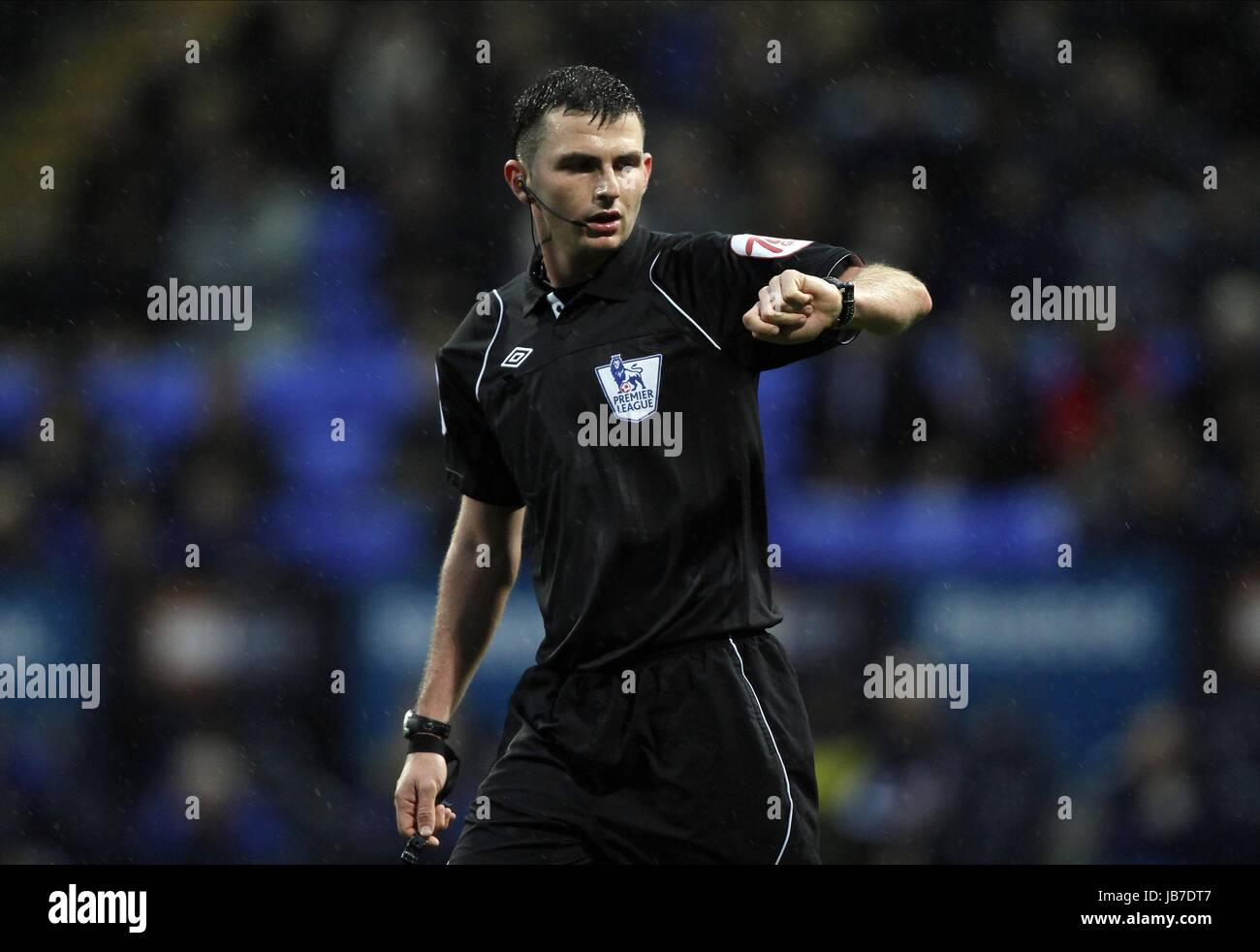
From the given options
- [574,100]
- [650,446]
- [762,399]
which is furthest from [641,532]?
[762,399]

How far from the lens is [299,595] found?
6918mm

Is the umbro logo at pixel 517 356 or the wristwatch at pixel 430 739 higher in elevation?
the umbro logo at pixel 517 356

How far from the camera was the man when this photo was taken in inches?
137

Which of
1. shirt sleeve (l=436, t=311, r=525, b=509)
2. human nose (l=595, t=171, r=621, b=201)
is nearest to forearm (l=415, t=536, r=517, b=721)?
shirt sleeve (l=436, t=311, r=525, b=509)

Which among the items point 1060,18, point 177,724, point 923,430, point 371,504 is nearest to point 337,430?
point 371,504

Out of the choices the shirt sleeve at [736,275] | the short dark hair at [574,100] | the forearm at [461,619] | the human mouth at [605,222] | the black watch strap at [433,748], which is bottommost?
the black watch strap at [433,748]

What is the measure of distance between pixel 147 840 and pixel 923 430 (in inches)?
143

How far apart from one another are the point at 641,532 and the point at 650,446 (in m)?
0.19

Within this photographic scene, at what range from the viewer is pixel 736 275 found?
11.7 ft

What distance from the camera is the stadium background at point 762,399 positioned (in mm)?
6727

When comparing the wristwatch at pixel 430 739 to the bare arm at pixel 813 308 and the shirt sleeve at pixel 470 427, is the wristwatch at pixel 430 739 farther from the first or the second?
the bare arm at pixel 813 308

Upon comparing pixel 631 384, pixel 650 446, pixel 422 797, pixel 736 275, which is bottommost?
pixel 422 797

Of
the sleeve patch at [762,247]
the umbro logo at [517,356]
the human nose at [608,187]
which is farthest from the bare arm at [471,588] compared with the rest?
the sleeve patch at [762,247]

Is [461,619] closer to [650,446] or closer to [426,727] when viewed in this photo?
[426,727]
